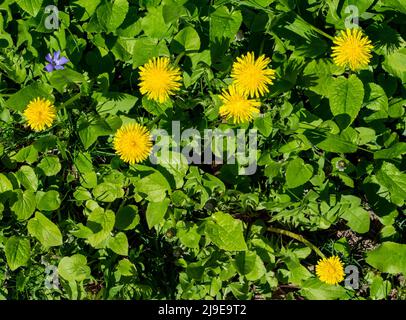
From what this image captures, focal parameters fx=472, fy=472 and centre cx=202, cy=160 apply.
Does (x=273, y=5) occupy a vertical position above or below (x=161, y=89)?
above

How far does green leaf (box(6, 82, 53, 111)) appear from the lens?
241 cm

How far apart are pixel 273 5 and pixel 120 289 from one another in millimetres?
1791

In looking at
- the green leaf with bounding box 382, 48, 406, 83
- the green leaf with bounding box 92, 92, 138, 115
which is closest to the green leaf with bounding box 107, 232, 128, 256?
the green leaf with bounding box 92, 92, 138, 115

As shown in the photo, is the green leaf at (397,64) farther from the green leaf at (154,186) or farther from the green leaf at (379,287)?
the green leaf at (154,186)

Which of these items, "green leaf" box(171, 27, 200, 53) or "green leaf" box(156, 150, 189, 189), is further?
"green leaf" box(156, 150, 189, 189)

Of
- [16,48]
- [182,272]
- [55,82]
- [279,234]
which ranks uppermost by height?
[16,48]

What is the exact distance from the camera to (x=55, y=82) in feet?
7.88

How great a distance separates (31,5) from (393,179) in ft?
6.76

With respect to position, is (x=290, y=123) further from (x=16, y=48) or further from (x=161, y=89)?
(x=16, y=48)

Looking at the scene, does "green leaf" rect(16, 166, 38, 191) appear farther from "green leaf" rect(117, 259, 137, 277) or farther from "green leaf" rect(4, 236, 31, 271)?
"green leaf" rect(117, 259, 137, 277)

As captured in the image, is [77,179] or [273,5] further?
[77,179]

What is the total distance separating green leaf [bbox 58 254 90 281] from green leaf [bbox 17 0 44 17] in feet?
4.29

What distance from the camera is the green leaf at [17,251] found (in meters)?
2.57

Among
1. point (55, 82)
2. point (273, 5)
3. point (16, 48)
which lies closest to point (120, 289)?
point (55, 82)
